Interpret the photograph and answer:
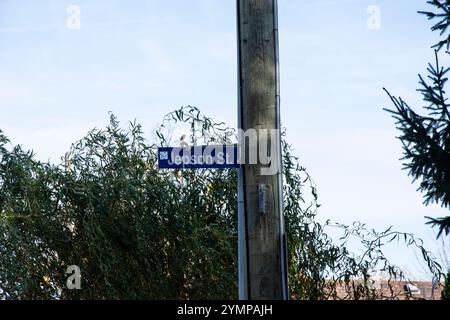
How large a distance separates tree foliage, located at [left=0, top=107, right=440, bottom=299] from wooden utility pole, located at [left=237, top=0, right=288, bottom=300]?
2.32 m

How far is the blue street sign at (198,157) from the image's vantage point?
749 centimetres

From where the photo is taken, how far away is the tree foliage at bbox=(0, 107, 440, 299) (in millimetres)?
10016

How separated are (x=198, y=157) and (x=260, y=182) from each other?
2.11 feet

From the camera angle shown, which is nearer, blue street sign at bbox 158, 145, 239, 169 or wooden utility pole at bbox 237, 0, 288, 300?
wooden utility pole at bbox 237, 0, 288, 300

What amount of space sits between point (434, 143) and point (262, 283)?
2.73m

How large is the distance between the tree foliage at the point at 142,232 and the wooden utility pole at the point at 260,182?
2.32 metres

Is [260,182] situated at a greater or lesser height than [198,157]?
lesser

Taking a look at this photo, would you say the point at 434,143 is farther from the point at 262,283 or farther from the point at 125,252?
the point at 125,252

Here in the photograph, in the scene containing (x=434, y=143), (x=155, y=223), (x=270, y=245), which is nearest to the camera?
(x=270, y=245)

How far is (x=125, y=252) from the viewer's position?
1023cm

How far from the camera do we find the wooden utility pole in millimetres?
7363

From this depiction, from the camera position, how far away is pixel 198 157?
7.57 m
